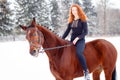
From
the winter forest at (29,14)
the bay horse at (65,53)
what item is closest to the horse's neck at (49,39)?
the bay horse at (65,53)

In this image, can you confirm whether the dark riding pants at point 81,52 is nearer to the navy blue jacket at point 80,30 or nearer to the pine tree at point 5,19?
the navy blue jacket at point 80,30

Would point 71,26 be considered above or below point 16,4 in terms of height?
above

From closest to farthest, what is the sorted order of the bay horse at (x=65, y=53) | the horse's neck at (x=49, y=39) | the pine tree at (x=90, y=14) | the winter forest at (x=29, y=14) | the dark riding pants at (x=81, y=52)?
1. the bay horse at (x=65, y=53)
2. the horse's neck at (x=49, y=39)
3. the dark riding pants at (x=81, y=52)
4. the winter forest at (x=29, y=14)
5. the pine tree at (x=90, y=14)

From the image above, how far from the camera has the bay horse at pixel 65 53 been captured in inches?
210

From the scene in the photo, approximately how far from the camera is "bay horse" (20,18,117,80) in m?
5.34

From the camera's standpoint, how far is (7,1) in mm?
40812

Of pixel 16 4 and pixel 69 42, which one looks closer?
pixel 69 42

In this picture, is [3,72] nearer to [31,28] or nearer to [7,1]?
[31,28]

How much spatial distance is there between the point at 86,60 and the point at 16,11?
129 ft

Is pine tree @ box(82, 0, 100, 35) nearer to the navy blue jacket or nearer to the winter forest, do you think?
the winter forest

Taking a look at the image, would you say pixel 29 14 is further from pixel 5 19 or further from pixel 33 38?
pixel 33 38

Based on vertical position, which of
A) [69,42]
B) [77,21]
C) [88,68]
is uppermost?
[77,21]

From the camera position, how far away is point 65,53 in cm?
581

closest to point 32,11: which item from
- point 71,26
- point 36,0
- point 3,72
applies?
point 36,0
